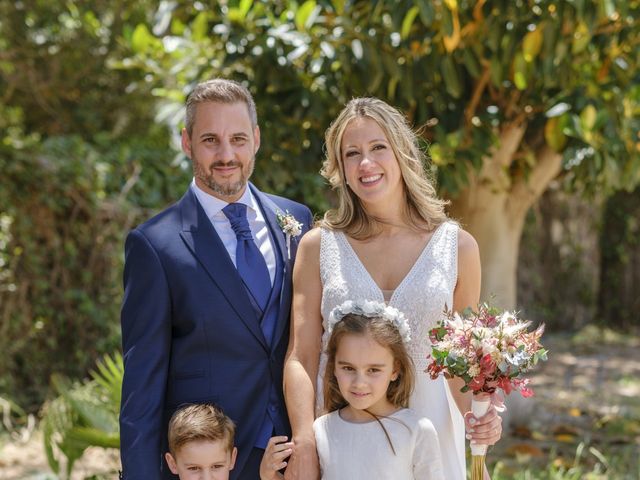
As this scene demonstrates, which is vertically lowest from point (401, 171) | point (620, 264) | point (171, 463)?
point (171, 463)

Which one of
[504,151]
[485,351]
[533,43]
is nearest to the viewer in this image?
[485,351]

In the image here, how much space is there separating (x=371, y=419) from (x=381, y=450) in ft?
0.32

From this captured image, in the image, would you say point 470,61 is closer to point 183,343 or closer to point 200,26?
point 200,26

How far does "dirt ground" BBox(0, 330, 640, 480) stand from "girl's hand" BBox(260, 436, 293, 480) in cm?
201

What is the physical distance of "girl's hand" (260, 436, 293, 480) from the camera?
8.42ft

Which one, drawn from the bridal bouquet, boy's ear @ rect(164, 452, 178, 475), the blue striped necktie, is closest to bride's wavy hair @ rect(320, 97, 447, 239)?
the blue striped necktie

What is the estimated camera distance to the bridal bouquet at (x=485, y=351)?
2387 mm

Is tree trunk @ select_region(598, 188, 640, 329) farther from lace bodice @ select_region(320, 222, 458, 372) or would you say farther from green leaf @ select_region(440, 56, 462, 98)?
lace bodice @ select_region(320, 222, 458, 372)

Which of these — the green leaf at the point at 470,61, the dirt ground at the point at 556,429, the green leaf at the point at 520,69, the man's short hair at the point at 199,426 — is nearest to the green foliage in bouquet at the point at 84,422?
the dirt ground at the point at 556,429

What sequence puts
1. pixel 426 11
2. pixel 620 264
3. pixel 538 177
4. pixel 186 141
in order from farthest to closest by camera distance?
pixel 620 264 → pixel 538 177 → pixel 426 11 → pixel 186 141

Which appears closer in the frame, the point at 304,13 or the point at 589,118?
the point at 304,13

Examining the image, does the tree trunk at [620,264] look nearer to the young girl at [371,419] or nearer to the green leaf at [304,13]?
the green leaf at [304,13]

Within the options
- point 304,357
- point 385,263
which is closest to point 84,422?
point 304,357

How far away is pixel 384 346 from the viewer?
2.55 metres
